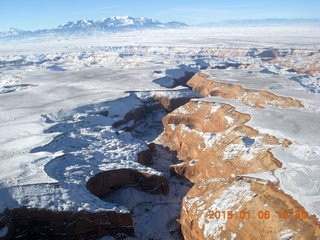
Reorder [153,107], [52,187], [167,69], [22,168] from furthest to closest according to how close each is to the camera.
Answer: [167,69] < [153,107] < [22,168] < [52,187]

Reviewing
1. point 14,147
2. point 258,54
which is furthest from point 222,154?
point 258,54

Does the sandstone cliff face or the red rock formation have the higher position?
the sandstone cliff face

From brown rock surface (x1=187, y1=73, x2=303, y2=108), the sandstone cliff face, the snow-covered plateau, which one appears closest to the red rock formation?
the snow-covered plateau

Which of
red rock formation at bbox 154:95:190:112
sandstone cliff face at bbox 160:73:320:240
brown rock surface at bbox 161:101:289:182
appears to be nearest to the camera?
sandstone cliff face at bbox 160:73:320:240

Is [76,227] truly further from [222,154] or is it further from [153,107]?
[153,107]

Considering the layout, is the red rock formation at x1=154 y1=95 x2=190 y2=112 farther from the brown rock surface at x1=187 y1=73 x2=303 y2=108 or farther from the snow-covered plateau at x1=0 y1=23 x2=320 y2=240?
the brown rock surface at x1=187 y1=73 x2=303 y2=108

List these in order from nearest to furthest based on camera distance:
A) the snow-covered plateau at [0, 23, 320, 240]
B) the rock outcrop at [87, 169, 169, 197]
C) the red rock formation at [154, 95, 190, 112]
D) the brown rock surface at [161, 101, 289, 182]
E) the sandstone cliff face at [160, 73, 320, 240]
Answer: the sandstone cliff face at [160, 73, 320, 240], the snow-covered plateau at [0, 23, 320, 240], the brown rock surface at [161, 101, 289, 182], the rock outcrop at [87, 169, 169, 197], the red rock formation at [154, 95, 190, 112]
